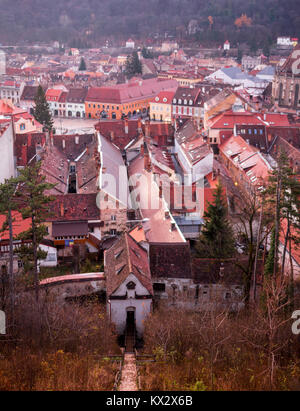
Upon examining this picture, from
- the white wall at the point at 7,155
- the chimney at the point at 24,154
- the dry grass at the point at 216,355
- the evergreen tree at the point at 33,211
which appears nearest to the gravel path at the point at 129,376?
the dry grass at the point at 216,355

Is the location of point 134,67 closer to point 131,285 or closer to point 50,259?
point 50,259

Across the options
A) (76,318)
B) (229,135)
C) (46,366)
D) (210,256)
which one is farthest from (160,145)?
(46,366)

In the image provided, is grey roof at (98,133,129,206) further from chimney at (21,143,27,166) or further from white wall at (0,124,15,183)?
white wall at (0,124,15,183)

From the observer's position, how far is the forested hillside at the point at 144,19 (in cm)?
14300

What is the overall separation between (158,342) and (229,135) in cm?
3021

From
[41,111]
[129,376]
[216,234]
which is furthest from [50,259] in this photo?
[41,111]

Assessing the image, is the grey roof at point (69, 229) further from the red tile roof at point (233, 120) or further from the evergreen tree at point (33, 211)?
the red tile roof at point (233, 120)

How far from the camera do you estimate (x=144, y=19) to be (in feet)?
558

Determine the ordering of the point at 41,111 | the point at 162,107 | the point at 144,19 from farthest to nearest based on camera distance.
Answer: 1. the point at 144,19
2. the point at 162,107
3. the point at 41,111

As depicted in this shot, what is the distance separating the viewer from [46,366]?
13.2 m

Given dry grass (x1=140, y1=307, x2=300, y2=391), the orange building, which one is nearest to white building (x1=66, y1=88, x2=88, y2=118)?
the orange building

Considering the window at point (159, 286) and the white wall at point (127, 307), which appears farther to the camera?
the window at point (159, 286)
